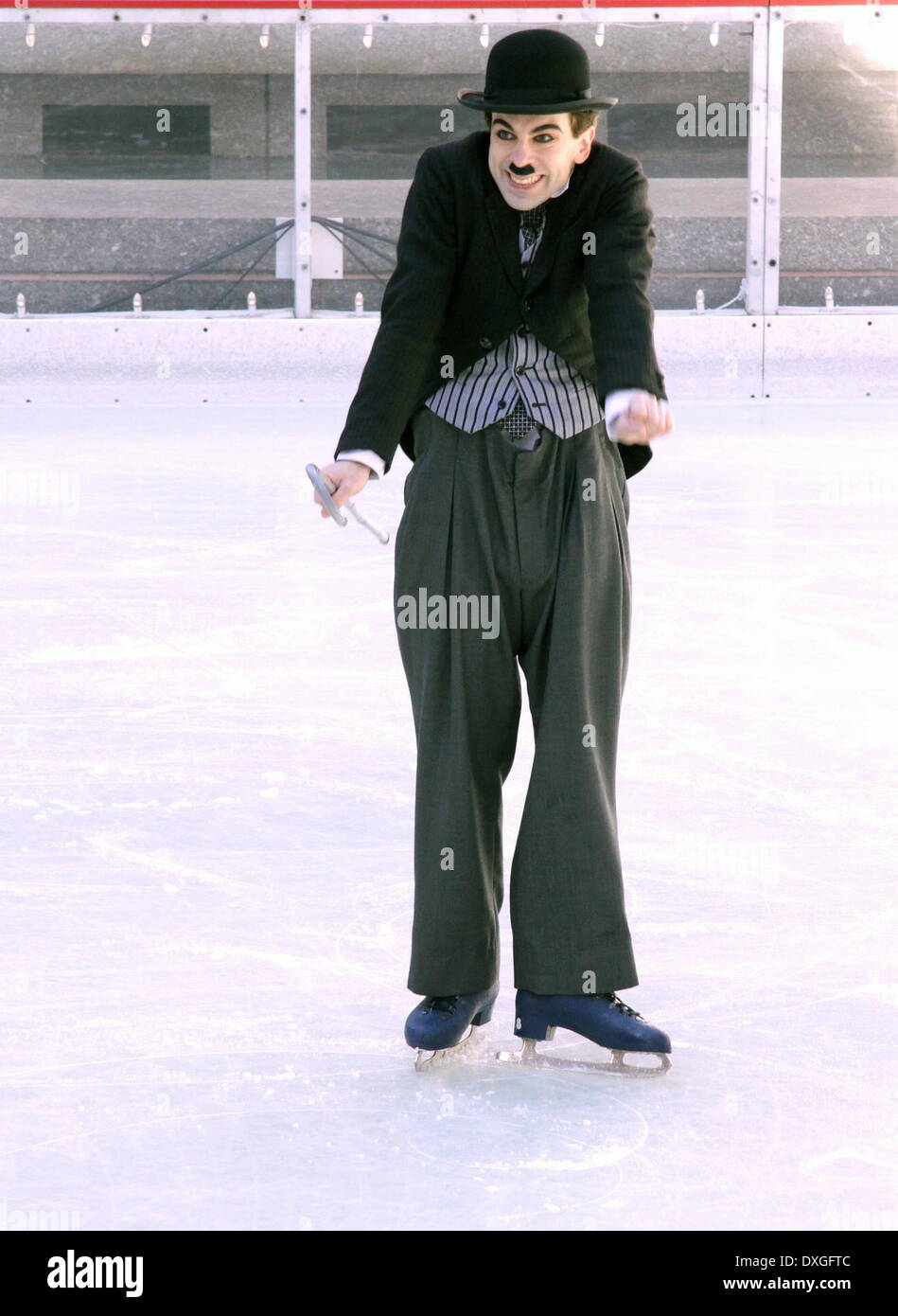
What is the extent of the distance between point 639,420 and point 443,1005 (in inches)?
30.6

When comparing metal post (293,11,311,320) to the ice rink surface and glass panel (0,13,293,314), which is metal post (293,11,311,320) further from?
the ice rink surface

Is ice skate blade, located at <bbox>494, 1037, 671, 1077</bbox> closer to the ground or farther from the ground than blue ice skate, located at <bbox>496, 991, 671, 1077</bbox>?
closer to the ground

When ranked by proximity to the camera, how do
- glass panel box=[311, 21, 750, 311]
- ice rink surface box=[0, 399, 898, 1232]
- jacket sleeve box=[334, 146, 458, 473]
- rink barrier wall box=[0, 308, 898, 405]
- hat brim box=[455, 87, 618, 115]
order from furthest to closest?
glass panel box=[311, 21, 750, 311] < rink barrier wall box=[0, 308, 898, 405] < jacket sleeve box=[334, 146, 458, 473] < hat brim box=[455, 87, 618, 115] < ice rink surface box=[0, 399, 898, 1232]

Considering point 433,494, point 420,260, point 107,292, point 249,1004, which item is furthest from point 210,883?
point 107,292

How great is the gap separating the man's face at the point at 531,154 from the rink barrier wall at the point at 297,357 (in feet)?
28.1

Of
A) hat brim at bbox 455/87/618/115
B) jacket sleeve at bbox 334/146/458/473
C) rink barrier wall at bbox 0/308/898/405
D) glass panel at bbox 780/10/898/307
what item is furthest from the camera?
glass panel at bbox 780/10/898/307

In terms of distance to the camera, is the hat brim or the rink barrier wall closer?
the hat brim

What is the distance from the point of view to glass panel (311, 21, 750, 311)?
470 inches

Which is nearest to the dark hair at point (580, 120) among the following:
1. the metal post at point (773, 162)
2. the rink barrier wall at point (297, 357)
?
the rink barrier wall at point (297, 357)

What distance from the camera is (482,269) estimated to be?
2.35 m

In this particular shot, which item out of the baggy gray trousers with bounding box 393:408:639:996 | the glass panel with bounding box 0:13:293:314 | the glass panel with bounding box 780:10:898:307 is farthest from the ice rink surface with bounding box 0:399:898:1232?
the glass panel with bounding box 780:10:898:307

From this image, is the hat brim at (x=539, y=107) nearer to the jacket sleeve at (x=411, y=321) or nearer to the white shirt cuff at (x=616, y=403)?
the jacket sleeve at (x=411, y=321)

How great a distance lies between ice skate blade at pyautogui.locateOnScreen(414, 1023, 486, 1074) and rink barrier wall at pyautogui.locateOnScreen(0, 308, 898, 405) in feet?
28.0

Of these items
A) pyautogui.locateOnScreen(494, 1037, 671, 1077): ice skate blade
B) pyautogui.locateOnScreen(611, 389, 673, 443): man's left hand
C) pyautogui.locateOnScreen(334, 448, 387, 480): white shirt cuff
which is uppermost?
pyautogui.locateOnScreen(611, 389, 673, 443): man's left hand
